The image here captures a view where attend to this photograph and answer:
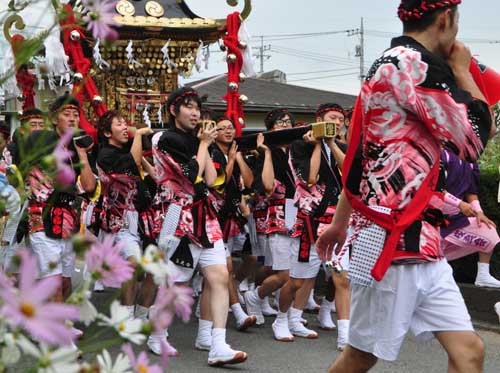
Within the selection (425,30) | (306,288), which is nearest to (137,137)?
(306,288)

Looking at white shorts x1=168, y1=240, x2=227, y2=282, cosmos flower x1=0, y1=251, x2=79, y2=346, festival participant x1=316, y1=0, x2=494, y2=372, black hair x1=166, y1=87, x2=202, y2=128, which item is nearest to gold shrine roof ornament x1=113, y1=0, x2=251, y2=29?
black hair x1=166, y1=87, x2=202, y2=128

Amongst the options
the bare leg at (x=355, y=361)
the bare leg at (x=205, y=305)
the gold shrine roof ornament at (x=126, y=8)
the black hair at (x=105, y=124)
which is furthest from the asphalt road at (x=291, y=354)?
the gold shrine roof ornament at (x=126, y=8)

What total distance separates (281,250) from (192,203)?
63.7 inches

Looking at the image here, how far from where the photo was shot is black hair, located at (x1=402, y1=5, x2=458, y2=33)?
128 inches

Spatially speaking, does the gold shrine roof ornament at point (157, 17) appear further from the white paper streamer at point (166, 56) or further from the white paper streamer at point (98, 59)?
the white paper streamer at point (98, 59)

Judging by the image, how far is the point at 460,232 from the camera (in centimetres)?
702

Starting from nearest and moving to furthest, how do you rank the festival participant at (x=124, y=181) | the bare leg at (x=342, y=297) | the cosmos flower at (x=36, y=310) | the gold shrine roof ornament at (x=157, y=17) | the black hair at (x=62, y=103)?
the cosmos flower at (x=36, y=310) < the black hair at (x=62, y=103) < the bare leg at (x=342, y=297) < the festival participant at (x=124, y=181) < the gold shrine roof ornament at (x=157, y=17)

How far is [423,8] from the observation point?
10.7ft

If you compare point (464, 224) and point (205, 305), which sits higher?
point (464, 224)

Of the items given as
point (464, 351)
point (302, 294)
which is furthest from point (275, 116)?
point (464, 351)

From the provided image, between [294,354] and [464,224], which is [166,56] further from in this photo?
[294,354]

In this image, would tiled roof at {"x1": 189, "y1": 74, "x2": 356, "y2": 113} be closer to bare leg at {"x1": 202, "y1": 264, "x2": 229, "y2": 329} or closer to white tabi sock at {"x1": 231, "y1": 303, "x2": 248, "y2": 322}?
Answer: white tabi sock at {"x1": 231, "y1": 303, "x2": 248, "y2": 322}

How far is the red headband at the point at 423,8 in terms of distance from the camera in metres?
3.24

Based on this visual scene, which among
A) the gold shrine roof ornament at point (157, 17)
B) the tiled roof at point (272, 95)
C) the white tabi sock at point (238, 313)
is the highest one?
the gold shrine roof ornament at point (157, 17)
